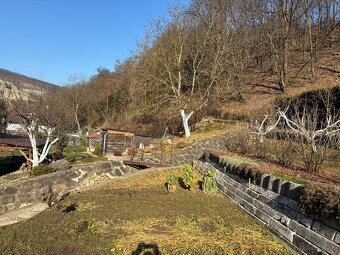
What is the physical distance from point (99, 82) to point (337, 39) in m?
39.7

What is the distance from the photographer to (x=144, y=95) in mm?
35188

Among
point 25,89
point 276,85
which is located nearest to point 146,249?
point 276,85

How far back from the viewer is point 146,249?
7.39 metres

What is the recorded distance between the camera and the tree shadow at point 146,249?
7.21m

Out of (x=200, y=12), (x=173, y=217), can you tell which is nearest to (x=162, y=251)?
(x=173, y=217)

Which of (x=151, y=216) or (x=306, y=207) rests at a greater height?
(x=306, y=207)

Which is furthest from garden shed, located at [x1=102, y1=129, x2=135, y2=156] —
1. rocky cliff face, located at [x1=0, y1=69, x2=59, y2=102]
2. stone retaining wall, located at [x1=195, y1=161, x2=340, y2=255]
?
stone retaining wall, located at [x1=195, y1=161, x2=340, y2=255]

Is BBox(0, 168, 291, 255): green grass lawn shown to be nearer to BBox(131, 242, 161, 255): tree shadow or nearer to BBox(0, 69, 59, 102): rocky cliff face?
BBox(131, 242, 161, 255): tree shadow

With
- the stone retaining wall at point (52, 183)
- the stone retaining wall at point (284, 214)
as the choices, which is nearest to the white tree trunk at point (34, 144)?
the stone retaining wall at point (52, 183)

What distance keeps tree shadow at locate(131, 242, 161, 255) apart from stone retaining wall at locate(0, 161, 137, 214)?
7.19m

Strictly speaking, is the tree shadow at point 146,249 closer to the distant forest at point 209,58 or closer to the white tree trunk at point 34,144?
the white tree trunk at point 34,144

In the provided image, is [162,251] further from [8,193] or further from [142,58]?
[142,58]

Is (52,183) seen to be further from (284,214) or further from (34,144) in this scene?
(284,214)

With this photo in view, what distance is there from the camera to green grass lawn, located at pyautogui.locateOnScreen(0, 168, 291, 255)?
24.5 ft
